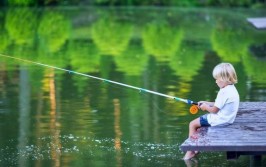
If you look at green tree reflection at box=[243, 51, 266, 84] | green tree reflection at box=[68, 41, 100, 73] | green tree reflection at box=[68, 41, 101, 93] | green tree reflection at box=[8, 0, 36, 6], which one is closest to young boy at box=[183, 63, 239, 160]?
green tree reflection at box=[68, 41, 101, 93]

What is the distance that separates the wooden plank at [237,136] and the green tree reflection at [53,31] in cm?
1347

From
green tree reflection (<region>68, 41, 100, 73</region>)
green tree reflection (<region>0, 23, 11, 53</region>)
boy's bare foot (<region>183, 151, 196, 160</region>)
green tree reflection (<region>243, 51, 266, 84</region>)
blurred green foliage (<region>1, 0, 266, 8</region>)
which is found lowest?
boy's bare foot (<region>183, 151, 196, 160</region>)

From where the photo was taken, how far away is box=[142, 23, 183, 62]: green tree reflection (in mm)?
23391

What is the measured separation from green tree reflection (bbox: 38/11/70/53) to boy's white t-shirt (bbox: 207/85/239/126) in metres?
13.9

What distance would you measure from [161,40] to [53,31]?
4842 mm

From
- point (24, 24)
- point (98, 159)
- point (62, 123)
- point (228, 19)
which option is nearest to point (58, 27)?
point (24, 24)

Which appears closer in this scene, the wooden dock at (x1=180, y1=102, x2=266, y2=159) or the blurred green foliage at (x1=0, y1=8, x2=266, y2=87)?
the wooden dock at (x1=180, y1=102, x2=266, y2=159)

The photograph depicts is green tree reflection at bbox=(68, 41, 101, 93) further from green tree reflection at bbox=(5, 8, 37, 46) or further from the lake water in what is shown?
green tree reflection at bbox=(5, 8, 37, 46)

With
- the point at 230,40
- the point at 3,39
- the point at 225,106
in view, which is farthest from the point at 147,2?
the point at 225,106

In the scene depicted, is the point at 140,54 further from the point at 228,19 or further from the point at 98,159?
the point at 228,19

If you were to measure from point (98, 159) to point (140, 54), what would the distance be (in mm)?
13179

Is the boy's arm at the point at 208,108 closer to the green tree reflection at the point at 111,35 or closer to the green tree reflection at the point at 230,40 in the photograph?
the green tree reflection at the point at 230,40

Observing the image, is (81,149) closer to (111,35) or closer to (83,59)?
(83,59)

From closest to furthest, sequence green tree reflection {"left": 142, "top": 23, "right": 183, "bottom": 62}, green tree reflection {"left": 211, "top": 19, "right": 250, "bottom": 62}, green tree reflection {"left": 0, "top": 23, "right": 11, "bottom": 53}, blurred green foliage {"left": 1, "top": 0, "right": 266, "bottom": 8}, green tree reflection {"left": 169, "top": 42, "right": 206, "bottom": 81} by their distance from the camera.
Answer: green tree reflection {"left": 169, "top": 42, "right": 206, "bottom": 81} → green tree reflection {"left": 211, "top": 19, "right": 250, "bottom": 62} → green tree reflection {"left": 142, "top": 23, "right": 183, "bottom": 62} → green tree reflection {"left": 0, "top": 23, "right": 11, "bottom": 53} → blurred green foliage {"left": 1, "top": 0, "right": 266, "bottom": 8}
